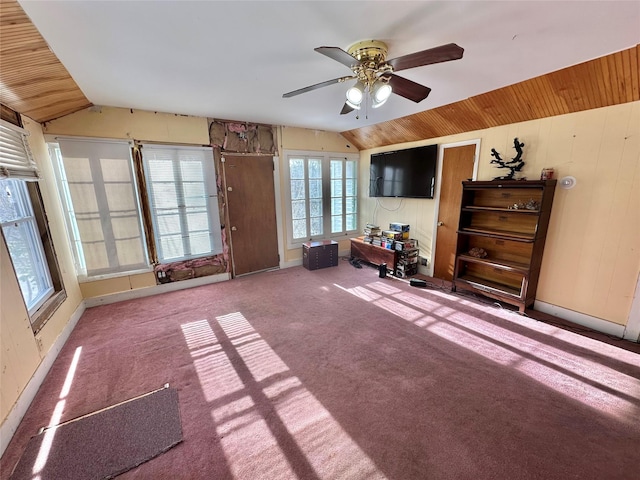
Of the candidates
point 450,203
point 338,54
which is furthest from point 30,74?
point 450,203

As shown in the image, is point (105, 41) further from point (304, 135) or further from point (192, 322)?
point (304, 135)

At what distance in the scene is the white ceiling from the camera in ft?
4.70

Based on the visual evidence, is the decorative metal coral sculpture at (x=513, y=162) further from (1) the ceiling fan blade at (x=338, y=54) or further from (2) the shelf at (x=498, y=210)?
(1) the ceiling fan blade at (x=338, y=54)

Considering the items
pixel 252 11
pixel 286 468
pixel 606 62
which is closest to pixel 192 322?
pixel 286 468

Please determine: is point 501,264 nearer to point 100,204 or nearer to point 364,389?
point 364,389

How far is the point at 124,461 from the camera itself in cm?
144

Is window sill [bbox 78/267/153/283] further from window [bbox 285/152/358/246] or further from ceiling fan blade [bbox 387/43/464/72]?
ceiling fan blade [bbox 387/43/464/72]

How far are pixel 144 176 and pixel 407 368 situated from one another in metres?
3.82

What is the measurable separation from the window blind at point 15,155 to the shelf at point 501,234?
178 inches

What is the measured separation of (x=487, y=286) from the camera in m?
3.26

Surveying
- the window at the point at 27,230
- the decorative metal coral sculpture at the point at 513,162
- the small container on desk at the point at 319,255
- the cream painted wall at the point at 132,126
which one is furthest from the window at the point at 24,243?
the decorative metal coral sculpture at the point at 513,162

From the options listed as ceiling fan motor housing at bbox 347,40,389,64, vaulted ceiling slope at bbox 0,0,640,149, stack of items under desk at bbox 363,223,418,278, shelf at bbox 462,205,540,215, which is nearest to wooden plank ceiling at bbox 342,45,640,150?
vaulted ceiling slope at bbox 0,0,640,149

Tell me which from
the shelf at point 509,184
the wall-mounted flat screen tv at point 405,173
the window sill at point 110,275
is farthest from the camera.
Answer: the wall-mounted flat screen tv at point 405,173

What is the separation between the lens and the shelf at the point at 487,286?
308cm
